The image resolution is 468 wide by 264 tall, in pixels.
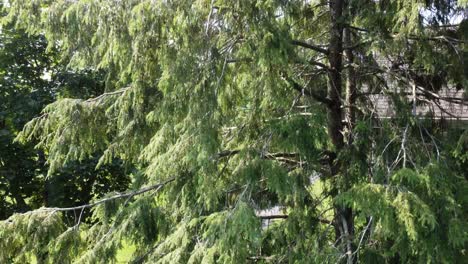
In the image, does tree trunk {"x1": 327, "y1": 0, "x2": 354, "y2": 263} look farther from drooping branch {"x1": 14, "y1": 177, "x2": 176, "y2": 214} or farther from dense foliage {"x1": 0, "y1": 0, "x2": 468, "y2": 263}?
drooping branch {"x1": 14, "y1": 177, "x2": 176, "y2": 214}

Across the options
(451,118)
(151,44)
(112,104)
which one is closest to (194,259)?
(151,44)

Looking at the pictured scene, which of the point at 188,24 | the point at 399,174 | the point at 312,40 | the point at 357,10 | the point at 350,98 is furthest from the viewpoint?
the point at 312,40

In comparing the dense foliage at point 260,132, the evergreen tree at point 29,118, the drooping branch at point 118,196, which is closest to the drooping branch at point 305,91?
the dense foliage at point 260,132

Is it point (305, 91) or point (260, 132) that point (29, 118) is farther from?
point (305, 91)

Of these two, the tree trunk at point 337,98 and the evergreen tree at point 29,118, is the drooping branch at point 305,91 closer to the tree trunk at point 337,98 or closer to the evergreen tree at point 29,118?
the tree trunk at point 337,98

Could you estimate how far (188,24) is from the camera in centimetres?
273

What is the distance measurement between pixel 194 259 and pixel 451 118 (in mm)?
2550

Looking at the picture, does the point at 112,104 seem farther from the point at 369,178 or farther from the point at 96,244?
the point at 369,178

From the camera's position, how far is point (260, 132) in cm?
336

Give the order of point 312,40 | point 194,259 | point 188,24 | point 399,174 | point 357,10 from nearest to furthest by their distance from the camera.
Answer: point 399,174 < point 188,24 < point 194,259 < point 357,10 < point 312,40

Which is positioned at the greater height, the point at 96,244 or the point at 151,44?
the point at 151,44

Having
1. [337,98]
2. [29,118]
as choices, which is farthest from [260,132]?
[29,118]

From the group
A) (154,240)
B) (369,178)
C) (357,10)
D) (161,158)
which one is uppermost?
(357,10)

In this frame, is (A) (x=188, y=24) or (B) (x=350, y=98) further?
(B) (x=350, y=98)
